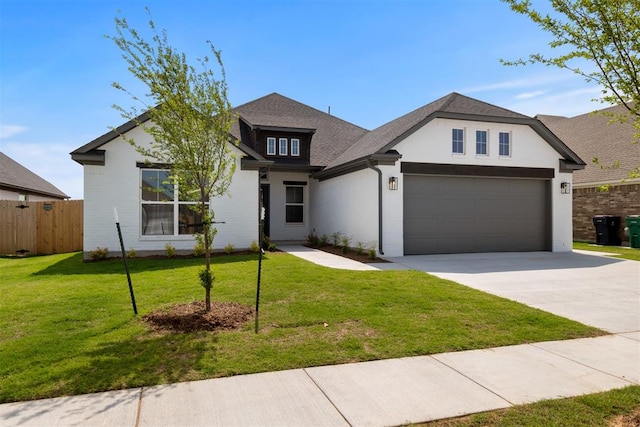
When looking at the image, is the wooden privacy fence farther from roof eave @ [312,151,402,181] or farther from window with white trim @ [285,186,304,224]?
roof eave @ [312,151,402,181]

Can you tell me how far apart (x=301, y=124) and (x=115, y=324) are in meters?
15.0

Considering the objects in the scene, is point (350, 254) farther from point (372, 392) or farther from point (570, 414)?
point (570, 414)

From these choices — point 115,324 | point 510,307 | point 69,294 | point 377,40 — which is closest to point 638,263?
point 510,307

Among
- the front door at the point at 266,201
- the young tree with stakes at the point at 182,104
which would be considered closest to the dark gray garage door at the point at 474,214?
the front door at the point at 266,201

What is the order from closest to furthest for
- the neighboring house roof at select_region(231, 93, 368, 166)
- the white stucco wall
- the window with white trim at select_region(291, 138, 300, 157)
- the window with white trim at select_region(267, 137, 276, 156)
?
the white stucco wall
the window with white trim at select_region(267, 137, 276, 156)
the window with white trim at select_region(291, 138, 300, 157)
the neighboring house roof at select_region(231, 93, 368, 166)

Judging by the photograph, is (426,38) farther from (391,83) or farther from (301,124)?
(301,124)

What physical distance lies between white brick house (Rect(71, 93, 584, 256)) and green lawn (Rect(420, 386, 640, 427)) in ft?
30.4

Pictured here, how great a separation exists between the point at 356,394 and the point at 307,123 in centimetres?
1743

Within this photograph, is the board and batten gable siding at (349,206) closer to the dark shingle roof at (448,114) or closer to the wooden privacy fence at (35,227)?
the dark shingle roof at (448,114)

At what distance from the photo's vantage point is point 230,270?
988 centimetres

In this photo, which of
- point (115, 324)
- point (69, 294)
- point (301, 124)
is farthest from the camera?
point (301, 124)

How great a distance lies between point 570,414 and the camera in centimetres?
323

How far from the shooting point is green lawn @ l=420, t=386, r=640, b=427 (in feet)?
10.2

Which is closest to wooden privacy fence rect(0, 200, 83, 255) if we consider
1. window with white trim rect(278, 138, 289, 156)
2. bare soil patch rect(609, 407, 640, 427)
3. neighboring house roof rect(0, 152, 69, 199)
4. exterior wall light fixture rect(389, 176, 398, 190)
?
neighboring house roof rect(0, 152, 69, 199)
